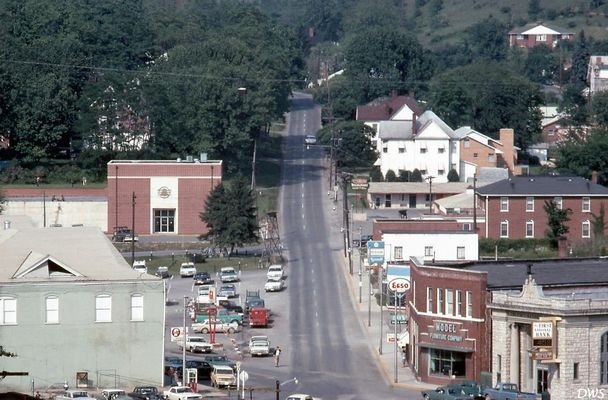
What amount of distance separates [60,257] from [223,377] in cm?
802

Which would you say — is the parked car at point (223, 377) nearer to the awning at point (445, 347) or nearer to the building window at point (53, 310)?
the building window at point (53, 310)

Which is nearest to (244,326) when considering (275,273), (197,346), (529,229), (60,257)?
(197,346)

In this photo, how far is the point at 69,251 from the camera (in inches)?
3474

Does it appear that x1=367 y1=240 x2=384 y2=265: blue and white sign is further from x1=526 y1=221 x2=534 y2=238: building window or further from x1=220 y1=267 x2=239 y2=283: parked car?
x1=526 y1=221 x2=534 y2=238: building window

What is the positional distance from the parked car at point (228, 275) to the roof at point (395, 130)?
43.9 metres

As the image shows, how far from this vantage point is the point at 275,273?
4638 inches

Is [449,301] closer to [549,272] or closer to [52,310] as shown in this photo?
[549,272]

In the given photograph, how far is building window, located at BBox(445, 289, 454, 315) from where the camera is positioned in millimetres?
88250

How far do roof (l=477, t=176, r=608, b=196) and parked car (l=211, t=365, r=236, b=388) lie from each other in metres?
51.0

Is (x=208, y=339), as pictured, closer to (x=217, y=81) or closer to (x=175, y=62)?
(x=217, y=81)

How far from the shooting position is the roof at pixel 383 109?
18412 centimetres

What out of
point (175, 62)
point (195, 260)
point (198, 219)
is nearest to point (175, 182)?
point (198, 219)

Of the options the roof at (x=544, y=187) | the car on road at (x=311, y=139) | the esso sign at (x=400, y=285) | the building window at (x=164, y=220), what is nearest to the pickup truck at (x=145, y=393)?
the esso sign at (x=400, y=285)

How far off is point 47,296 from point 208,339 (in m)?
14.2
